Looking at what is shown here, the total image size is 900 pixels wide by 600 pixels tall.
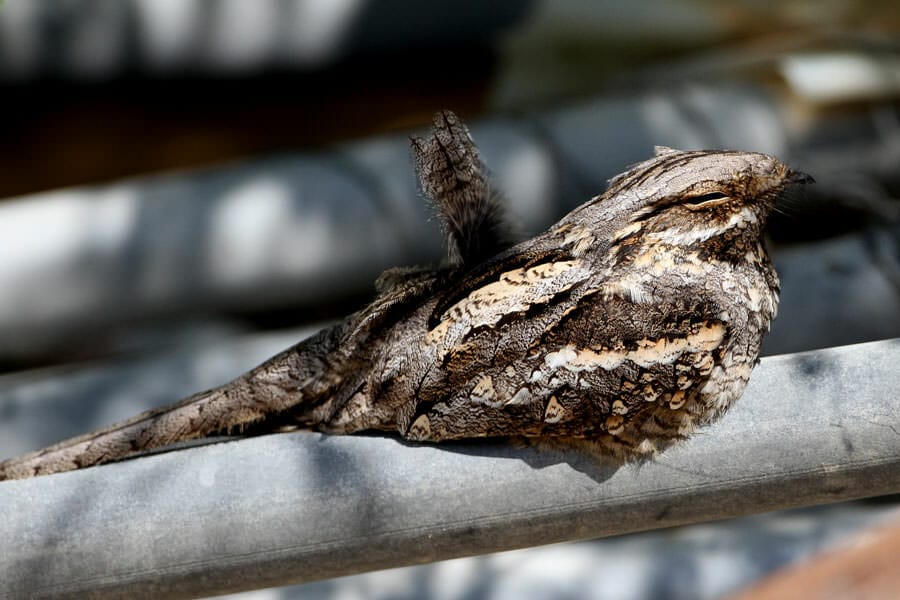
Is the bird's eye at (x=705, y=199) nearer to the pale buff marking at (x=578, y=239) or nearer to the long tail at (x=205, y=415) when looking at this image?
the pale buff marking at (x=578, y=239)

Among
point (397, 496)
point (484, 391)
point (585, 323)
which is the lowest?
point (397, 496)

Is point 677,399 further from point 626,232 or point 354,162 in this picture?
point 354,162

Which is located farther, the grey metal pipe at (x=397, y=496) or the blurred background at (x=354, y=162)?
the blurred background at (x=354, y=162)

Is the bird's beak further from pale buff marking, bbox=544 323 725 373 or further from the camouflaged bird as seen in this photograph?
pale buff marking, bbox=544 323 725 373

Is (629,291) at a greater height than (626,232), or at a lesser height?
lesser

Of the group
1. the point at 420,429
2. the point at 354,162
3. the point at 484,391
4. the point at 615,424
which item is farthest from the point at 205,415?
the point at 354,162

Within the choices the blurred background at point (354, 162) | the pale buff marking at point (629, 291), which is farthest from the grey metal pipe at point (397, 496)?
the blurred background at point (354, 162)
